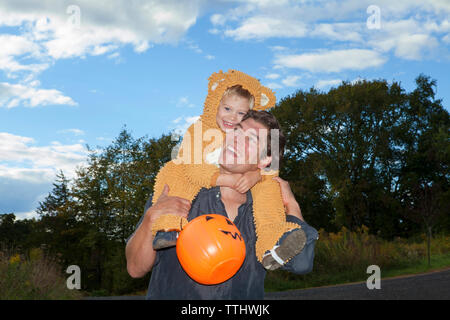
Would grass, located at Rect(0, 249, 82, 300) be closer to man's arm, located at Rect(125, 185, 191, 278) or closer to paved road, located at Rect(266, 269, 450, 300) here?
paved road, located at Rect(266, 269, 450, 300)

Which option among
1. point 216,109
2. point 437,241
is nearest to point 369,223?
point 437,241

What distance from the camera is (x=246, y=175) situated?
253cm

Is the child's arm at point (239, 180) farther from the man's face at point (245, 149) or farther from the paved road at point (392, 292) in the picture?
the paved road at point (392, 292)

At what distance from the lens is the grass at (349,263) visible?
14844 mm

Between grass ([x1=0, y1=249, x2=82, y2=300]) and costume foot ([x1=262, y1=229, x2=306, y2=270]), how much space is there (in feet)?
28.1

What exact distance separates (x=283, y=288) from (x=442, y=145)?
45.1 feet

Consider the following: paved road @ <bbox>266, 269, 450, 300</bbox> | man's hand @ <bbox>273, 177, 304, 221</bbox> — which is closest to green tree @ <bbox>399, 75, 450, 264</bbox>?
paved road @ <bbox>266, 269, 450, 300</bbox>

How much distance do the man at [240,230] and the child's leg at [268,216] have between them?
7cm

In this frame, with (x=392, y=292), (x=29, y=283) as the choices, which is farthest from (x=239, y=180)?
(x=392, y=292)

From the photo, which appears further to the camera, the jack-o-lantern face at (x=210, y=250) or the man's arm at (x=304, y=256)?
the man's arm at (x=304, y=256)

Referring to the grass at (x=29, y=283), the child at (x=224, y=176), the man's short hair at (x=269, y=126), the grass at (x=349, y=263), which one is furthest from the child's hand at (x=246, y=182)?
the grass at (x=349, y=263)

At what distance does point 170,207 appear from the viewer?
A: 2430mm

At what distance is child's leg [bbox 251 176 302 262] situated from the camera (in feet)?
8.11

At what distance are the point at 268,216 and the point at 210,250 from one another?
0.45m
